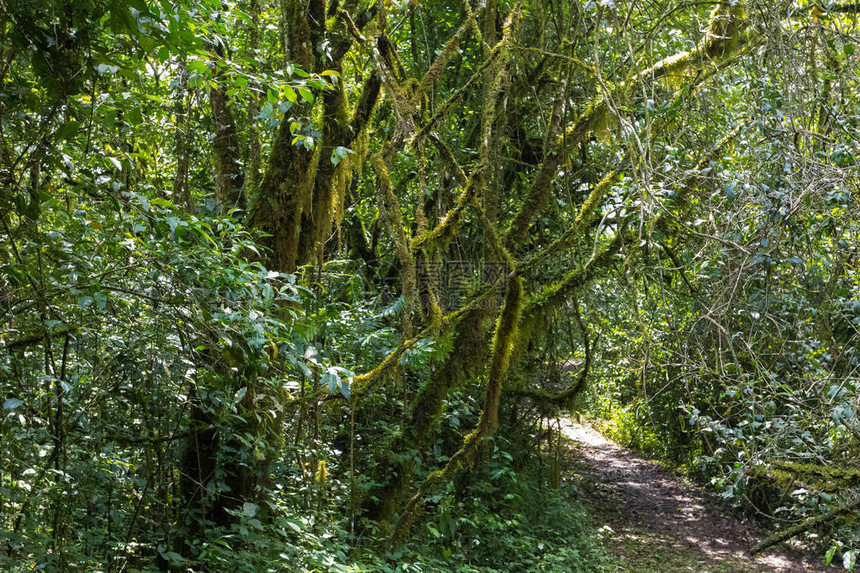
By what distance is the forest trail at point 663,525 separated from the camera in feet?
25.8

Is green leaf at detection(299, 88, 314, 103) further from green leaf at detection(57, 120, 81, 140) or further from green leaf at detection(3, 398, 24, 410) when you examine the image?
green leaf at detection(3, 398, 24, 410)

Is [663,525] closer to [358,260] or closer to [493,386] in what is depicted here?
[493,386]

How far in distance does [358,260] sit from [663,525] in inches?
223

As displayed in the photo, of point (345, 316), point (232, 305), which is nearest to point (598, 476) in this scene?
point (345, 316)

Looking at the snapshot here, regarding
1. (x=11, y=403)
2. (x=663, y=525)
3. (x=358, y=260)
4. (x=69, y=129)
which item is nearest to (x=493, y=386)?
(x=358, y=260)

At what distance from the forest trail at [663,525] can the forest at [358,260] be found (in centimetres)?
42

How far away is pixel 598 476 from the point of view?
1173 centimetres

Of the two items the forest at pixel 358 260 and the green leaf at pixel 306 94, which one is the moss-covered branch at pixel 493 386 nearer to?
the forest at pixel 358 260

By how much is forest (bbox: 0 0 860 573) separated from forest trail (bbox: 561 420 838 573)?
424mm

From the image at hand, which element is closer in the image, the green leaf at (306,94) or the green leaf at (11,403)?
the green leaf at (11,403)

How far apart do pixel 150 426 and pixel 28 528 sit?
1090 millimetres

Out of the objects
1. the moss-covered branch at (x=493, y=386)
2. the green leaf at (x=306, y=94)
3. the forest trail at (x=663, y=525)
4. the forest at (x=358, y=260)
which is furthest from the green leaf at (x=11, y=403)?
the forest trail at (x=663, y=525)

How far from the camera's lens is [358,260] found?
746cm

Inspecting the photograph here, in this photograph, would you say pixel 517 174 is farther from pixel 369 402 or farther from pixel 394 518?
pixel 394 518
